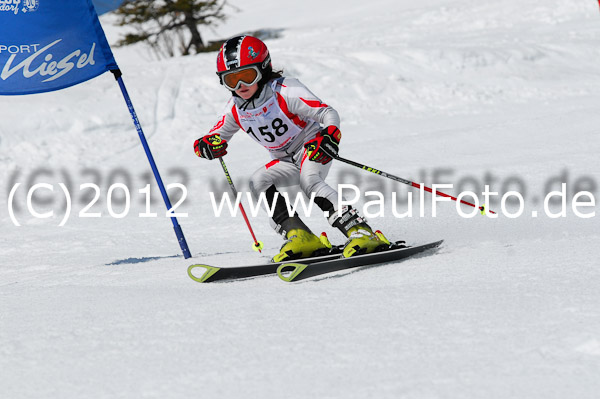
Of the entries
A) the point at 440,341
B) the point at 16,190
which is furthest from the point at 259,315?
the point at 16,190

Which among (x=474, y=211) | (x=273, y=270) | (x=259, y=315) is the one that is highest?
(x=259, y=315)

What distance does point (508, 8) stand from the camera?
19.2 meters

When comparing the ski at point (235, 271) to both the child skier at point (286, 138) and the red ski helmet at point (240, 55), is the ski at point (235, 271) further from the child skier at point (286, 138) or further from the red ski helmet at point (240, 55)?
the red ski helmet at point (240, 55)

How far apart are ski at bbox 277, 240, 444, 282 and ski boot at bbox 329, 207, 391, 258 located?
59mm

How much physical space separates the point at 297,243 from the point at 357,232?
436 millimetres

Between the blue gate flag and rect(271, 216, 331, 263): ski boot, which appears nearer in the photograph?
rect(271, 216, 331, 263): ski boot

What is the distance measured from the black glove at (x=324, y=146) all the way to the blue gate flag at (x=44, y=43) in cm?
233

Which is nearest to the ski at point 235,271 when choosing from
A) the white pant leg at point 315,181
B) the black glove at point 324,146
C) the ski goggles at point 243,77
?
the white pant leg at point 315,181

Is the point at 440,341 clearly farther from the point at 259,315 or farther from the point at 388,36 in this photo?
the point at 388,36

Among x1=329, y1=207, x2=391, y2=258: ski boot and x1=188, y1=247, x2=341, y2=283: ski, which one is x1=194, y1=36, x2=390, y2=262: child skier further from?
x1=188, y1=247, x2=341, y2=283: ski

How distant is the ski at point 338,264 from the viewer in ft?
→ 12.9

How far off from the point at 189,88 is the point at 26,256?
6575mm

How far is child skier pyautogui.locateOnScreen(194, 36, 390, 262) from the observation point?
429 centimetres

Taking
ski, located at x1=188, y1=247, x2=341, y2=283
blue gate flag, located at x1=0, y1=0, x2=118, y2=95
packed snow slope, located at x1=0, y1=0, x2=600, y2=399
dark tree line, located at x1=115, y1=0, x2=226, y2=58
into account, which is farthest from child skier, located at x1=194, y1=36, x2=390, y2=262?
dark tree line, located at x1=115, y1=0, x2=226, y2=58
